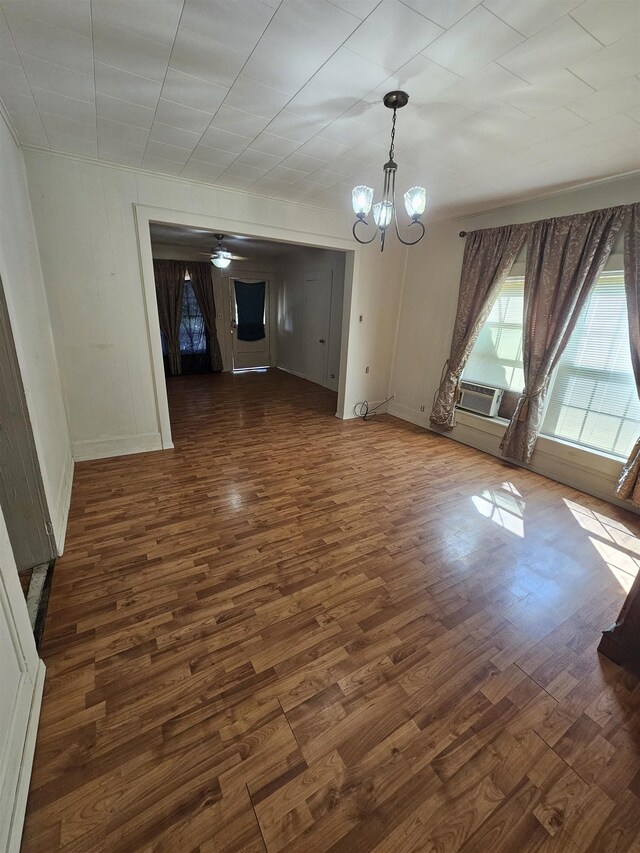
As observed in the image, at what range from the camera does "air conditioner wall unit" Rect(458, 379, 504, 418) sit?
3891mm

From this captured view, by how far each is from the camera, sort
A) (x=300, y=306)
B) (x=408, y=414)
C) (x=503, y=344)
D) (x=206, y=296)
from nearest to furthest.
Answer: (x=503, y=344) < (x=408, y=414) < (x=206, y=296) < (x=300, y=306)

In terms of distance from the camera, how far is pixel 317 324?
21.9 ft

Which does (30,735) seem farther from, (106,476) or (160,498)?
(106,476)

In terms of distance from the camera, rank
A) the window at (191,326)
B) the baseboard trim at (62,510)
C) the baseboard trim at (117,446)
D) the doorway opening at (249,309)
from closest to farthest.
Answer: the baseboard trim at (62,510) < the baseboard trim at (117,446) < the doorway opening at (249,309) < the window at (191,326)

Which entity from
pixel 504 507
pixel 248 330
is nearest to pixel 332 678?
pixel 504 507

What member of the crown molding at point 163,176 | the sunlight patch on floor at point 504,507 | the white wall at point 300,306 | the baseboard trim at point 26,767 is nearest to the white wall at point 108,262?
the crown molding at point 163,176

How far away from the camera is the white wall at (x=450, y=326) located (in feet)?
9.87

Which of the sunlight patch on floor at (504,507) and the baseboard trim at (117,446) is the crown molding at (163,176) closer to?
the baseboard trim at (117,446)

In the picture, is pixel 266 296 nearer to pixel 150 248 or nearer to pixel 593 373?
pixel 150 248

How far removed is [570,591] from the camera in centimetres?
202

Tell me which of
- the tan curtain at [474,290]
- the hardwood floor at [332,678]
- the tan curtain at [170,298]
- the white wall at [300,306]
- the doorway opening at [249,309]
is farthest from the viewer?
the tan curtain at [170,298]

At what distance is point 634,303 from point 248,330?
673 cm

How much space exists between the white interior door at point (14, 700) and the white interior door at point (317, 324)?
5.82 m

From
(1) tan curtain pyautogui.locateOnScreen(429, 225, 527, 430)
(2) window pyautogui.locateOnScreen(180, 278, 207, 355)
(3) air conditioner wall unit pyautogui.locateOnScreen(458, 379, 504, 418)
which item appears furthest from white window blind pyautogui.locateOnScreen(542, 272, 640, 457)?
(2) window pyautogui.locateOnScreen(180, 278, 207, 355)
